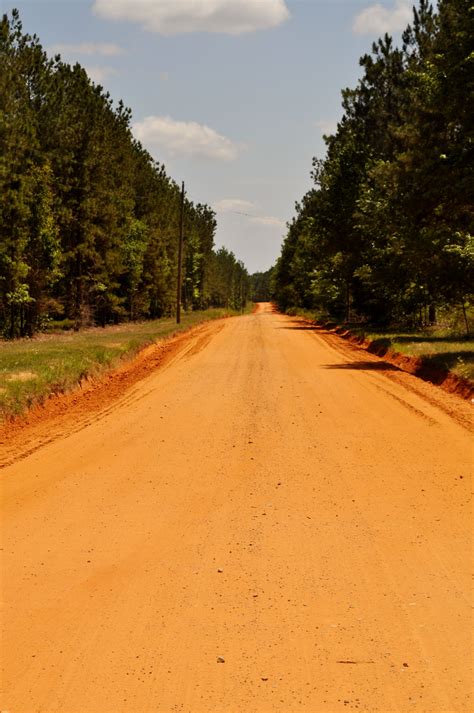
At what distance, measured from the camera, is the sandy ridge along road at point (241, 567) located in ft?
11.3

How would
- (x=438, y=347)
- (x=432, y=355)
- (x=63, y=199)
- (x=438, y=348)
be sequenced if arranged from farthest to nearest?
(x=63, y=199), (x=438, y=347), (x=438, y=348), (x=432, y=355)

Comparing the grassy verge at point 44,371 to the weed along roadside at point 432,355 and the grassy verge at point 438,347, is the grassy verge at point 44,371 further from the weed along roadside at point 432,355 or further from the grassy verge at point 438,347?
the grassy verge at point 438,347

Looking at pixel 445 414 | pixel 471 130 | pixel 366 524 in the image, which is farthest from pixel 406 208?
pixel 366 524

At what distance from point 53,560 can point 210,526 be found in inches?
55.7

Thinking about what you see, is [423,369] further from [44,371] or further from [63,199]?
[63,199]

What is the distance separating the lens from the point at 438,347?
18891 mm

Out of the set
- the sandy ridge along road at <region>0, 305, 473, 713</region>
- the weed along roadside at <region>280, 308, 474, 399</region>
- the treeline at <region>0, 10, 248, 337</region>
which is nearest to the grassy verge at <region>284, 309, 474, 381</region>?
the weed along roadside at <region>280, 308, 474, 399</region>

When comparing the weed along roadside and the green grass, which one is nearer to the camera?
the weed along roadside

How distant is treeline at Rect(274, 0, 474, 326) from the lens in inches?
626

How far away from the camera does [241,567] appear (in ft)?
16.0

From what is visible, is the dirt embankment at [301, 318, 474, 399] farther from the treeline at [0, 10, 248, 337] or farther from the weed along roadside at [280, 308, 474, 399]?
the treeline at [0, 10, 248, 337]

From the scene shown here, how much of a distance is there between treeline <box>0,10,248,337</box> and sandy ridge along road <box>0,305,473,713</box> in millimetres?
23040

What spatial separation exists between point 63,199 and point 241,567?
37239 millimetres

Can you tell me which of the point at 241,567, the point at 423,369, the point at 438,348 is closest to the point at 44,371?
the point at 423,369
